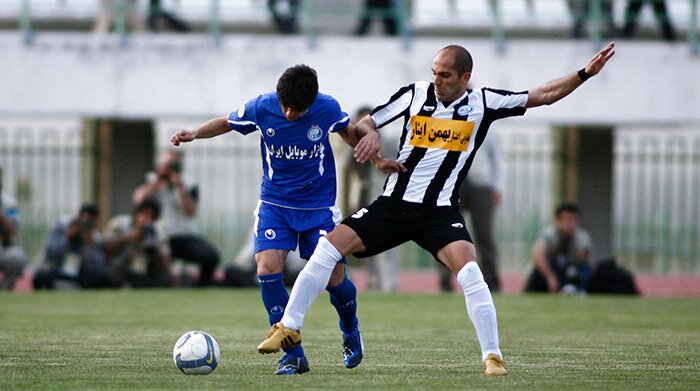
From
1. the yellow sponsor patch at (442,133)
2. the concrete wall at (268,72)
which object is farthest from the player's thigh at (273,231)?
the concrete wall at (268,72)

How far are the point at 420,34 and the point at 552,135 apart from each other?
301 centimetres

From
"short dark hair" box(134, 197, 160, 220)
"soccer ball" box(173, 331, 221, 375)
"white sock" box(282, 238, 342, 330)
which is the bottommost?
"short dark hair" box(134, 197, 160, 220)

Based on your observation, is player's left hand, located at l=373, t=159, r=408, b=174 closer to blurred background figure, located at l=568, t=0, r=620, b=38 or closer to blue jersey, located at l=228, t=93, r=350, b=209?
blue jersey, located at l=228, t=93, r=350, b=209

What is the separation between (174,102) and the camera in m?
19.0

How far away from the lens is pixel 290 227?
7.97 m

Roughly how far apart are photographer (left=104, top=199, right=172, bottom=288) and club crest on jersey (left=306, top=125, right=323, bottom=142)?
9321 mm

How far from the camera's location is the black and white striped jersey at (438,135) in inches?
307

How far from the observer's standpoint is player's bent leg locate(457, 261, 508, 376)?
747 centimetres

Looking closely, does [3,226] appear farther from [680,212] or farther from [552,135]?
[680,212]

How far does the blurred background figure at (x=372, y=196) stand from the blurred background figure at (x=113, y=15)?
13.9 ft

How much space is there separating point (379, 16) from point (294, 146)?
39.8 feet

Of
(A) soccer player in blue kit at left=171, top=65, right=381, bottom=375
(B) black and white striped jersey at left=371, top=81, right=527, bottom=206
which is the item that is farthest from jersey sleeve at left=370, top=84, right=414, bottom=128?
(A) soccer player in blue kit at left=171, top=65, right=381, bottom=375

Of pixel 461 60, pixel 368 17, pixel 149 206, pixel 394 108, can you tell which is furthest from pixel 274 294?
pixel 368 17

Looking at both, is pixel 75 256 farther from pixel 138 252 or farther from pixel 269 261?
pixel 269 261
